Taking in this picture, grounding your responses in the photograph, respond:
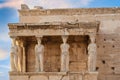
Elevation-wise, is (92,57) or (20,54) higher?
(20,54)

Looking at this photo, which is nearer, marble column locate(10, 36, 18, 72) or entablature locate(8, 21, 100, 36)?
entablature locate(8, 21, 100, 36)

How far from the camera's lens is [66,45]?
60.7 feet

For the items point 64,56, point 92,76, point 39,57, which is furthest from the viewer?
point 39,57

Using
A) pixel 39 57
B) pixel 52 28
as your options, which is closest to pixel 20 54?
pixel 39 57

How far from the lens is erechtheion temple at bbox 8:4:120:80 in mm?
18469

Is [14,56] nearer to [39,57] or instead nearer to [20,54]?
[39,57]

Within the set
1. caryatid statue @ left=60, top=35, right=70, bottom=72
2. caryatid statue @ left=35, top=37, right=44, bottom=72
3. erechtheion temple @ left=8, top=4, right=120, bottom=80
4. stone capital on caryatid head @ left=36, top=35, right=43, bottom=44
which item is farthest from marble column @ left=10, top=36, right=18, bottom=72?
caryatid statue @ left=60, top=35, right=70, bottom=72

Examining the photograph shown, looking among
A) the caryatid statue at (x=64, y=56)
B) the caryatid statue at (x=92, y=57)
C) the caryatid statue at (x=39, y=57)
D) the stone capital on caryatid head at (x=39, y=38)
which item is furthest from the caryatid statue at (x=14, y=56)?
the caryatid statue at (x=92, y=57)

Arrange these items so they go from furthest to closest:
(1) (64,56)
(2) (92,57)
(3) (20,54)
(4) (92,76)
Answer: (3) (20,54)
(1) (64,56)
(2) (92,57)
(4) (92,76)

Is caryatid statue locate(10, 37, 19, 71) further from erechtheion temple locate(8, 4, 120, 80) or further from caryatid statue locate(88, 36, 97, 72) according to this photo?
caryatid statue locate(88, 36, 97, 72)

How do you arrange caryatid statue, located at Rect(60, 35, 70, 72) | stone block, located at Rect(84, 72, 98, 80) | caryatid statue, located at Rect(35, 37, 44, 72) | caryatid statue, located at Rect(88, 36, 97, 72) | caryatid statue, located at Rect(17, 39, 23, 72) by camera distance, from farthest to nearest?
caryatid statue, located at Rect(17, 39, 23, 72) → caryatid statue, located at Rect(35, 37, 44, 72) → caryatid statue, located at Rect(60, 35, 70, 72) → caryatid statue, located at Rect(88, 36, 97, 72) → stone block, located at Rect(84, 72, 98, 80)

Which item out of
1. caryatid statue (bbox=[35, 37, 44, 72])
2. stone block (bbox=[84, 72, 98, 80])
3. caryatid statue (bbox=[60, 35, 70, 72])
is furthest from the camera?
caryatid statue (bbox=[35, 37, 44, 72])

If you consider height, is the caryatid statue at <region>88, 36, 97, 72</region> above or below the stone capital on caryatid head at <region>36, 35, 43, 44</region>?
below

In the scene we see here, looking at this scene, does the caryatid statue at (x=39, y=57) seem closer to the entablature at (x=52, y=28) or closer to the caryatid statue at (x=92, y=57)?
the entablature at (x=52, y=28)
